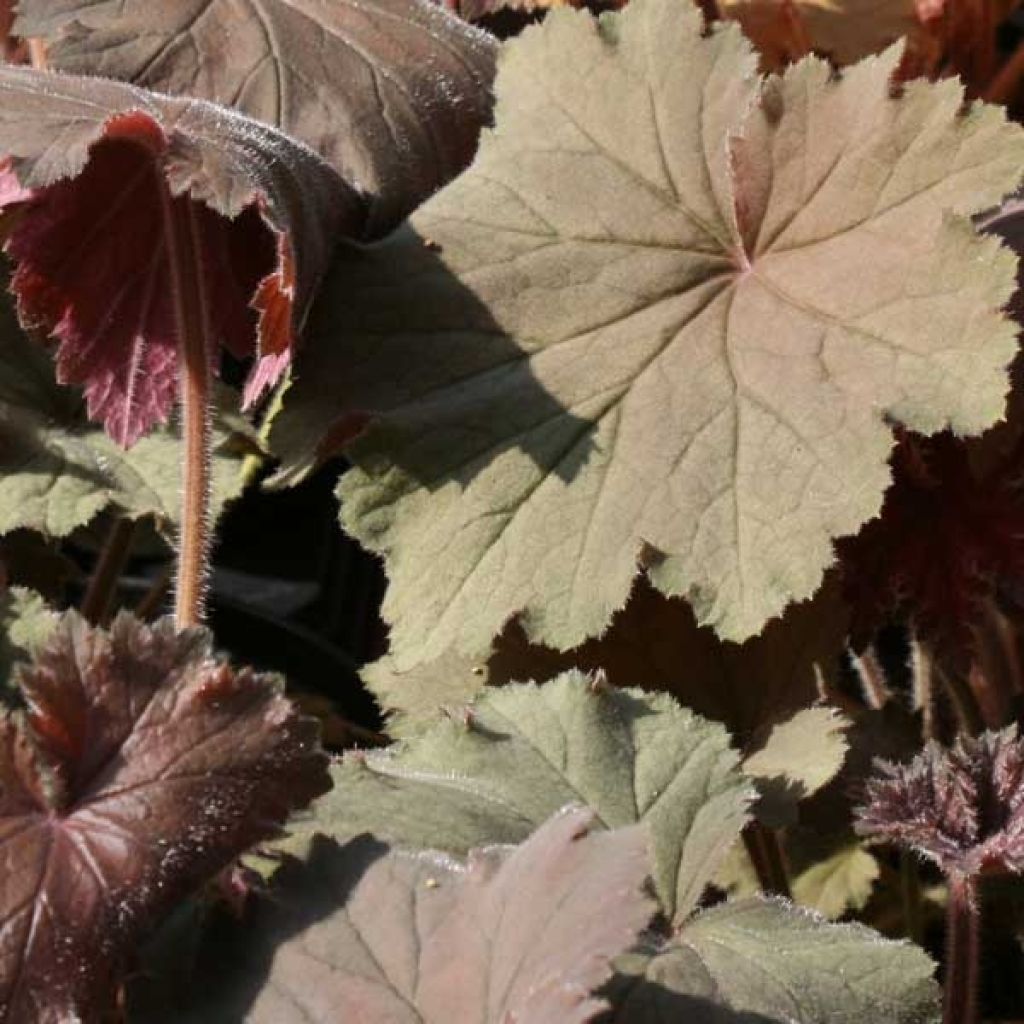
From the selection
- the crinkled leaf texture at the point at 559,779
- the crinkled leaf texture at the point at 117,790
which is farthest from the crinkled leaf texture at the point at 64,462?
the crinkled leaf texture at the point at 117,790

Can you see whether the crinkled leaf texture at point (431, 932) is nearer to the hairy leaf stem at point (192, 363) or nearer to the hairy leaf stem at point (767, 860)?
the hairy leaf stem at point (192, 363)

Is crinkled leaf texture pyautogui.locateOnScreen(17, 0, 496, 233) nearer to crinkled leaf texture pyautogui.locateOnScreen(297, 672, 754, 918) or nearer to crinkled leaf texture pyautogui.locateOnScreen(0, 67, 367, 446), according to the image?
crinkled leaf texture pyautogui.locateOnScreen(0, 67, 367, 446)

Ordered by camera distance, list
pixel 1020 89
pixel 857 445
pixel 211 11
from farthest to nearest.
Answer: pixel 1020 89
pixel 211 11
pixel 857 445

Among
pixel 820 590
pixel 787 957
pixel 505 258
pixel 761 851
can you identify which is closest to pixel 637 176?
pixel 505 258

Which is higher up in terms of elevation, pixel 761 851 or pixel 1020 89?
pixel 1020 89

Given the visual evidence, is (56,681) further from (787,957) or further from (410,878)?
(787,957)

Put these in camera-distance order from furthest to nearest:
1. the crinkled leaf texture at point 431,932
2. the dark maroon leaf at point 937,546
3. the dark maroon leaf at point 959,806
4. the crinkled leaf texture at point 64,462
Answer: the crinkled leaf texture at point 64,462, the dark maroon leaf at point 937,546, the dark maroon leaf at point 959,806, the crinkled leaf texture at point 431,932
